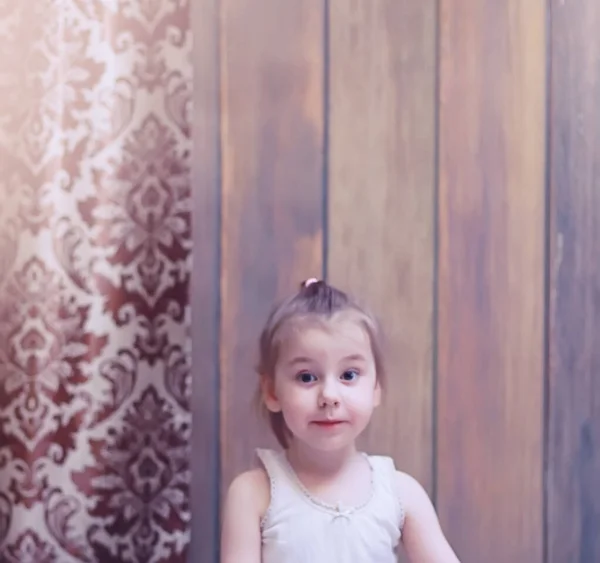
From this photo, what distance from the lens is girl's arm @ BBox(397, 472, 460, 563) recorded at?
3.53 ft

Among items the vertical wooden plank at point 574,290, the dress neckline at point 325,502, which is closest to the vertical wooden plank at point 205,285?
the dress neckline at point 325,502

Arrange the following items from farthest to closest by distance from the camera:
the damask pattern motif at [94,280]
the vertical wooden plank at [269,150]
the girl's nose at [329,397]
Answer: the vertical wooden plank at [269,150] < the damask pattern motif at [94,280] < the girl's nose at [329,397]

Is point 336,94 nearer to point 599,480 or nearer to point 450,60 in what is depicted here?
point 450,60

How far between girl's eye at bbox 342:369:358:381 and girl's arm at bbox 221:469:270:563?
179 millimetres

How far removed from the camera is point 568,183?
1398 millimetres

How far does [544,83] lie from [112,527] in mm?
1044

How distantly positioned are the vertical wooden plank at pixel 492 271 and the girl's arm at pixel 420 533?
30 cm

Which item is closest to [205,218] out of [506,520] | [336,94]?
[336,94]

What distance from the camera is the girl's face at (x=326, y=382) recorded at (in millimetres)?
1018

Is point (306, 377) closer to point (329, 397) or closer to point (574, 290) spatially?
point (329, 397)

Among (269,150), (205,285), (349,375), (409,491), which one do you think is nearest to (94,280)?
(205,285)

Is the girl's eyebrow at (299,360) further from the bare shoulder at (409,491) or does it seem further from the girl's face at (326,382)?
the bare shoulder at (409,491)

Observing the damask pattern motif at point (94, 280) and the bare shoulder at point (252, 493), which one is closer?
the bare shoulder at point (252, 493)

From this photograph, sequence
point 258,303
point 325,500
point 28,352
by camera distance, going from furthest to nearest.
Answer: point 258,303
point 28,352
point 325,500
